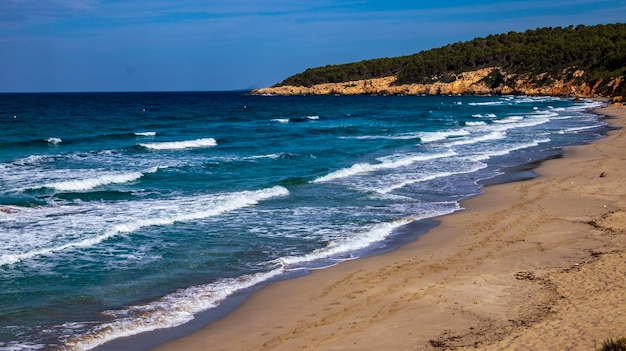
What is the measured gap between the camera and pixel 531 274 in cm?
1094

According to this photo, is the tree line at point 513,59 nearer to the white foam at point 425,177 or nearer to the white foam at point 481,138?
the white foam at point 481,138

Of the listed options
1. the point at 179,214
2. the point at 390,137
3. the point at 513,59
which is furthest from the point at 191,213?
the point at 513,59

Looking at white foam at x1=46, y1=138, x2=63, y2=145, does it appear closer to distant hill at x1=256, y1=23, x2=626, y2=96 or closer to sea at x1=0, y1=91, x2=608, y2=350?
sea at x1=0, y1=91, x2=608, y2=350

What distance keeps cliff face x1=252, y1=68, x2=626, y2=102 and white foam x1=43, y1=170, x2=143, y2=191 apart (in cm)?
5863

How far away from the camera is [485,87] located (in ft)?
415

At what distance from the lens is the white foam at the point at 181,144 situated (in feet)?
117

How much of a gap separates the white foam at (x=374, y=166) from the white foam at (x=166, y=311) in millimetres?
12428

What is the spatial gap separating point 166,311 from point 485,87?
123909 mm

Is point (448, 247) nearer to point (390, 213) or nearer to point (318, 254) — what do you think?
point (318, 254)

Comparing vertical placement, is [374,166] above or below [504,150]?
above

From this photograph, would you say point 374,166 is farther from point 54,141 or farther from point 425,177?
point 54,141

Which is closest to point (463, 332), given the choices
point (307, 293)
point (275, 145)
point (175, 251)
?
point (307, 293)

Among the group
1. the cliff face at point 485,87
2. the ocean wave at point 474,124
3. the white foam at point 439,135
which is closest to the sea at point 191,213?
the white foam at point 439,135

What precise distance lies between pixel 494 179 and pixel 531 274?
42.1 feet
